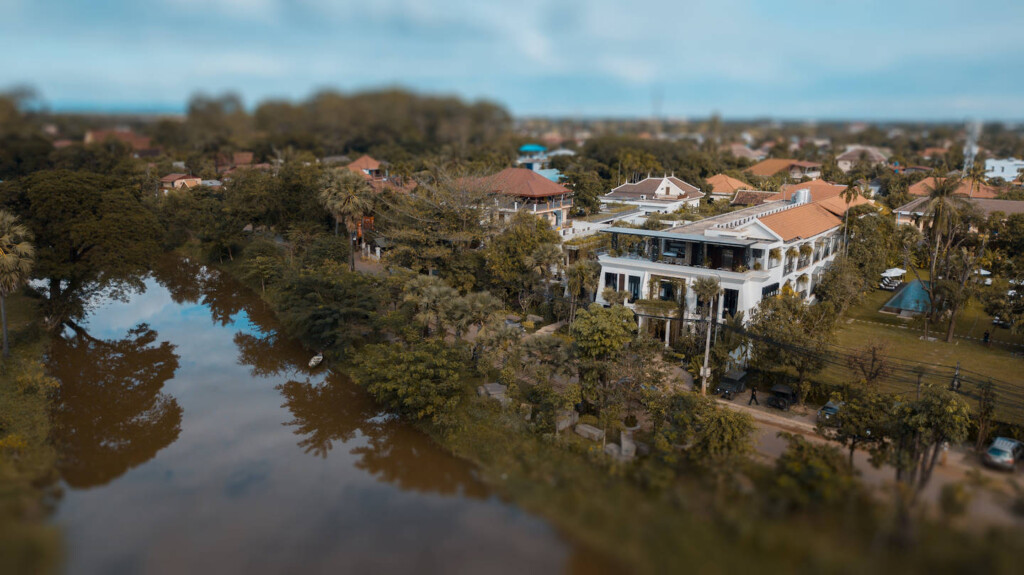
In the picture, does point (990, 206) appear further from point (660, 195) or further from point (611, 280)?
point (611, 280)

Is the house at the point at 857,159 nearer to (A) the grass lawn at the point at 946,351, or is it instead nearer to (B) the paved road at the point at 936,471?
(A) the grass lawn at the point at 946,351

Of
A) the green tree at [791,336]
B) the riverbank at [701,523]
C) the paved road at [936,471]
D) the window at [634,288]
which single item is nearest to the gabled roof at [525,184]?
the window at [634,288]

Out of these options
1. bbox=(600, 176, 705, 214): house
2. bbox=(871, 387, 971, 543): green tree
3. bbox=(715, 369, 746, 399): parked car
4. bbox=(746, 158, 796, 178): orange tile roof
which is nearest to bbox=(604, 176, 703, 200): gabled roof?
bbox=(600, 176, 705, 214): house

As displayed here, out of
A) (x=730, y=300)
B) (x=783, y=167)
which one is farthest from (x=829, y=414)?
(x=783, y=167)

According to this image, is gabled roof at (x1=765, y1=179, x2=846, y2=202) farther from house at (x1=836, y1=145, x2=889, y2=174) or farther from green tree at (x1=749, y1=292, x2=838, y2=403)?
house at (x1=836, y1=145, x2=889, y2=174)

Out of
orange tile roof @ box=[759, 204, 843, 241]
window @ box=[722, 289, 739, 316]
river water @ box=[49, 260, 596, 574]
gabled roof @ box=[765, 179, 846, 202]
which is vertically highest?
gabled roof @ box=[765, 179, 846, 202]
